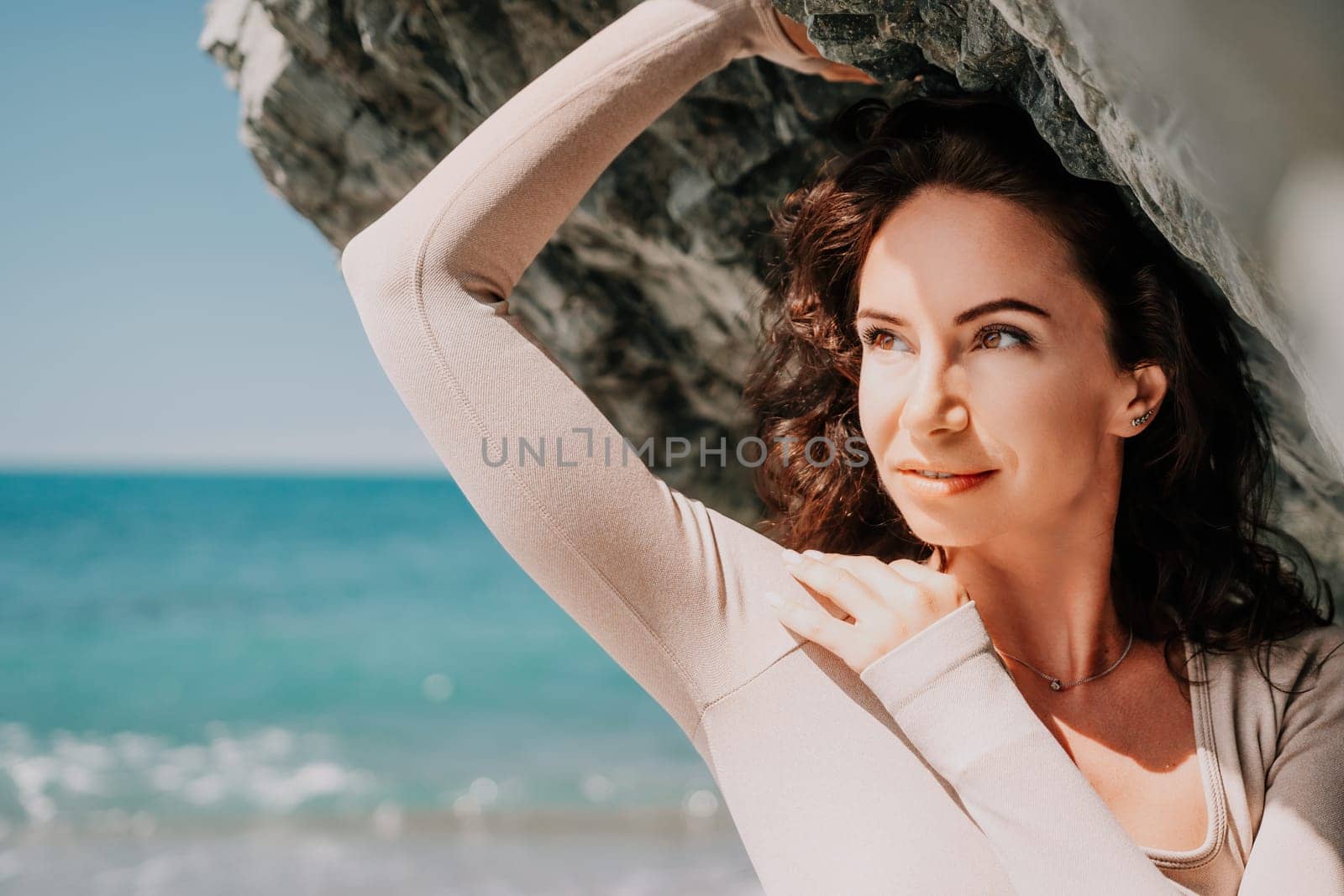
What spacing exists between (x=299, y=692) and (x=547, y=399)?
11.2m

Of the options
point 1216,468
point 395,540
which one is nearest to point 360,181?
point 1216,468

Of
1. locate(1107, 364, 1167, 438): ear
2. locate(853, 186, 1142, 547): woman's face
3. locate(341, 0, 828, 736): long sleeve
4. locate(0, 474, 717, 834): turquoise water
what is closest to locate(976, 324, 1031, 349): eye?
locate(853, 186, 1142, 547): woman's face

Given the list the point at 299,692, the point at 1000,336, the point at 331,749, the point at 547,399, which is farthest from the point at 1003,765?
the point at 299,692

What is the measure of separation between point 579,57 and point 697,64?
0.69 feet

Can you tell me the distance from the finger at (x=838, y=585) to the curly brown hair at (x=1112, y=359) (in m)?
0.54

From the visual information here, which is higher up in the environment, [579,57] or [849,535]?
[579,57]

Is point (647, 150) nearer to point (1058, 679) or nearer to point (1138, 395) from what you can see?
point (1138, 395)

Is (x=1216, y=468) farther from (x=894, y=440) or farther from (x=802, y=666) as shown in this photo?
(x=802, y=666)

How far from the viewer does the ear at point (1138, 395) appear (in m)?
1.82

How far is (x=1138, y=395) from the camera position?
1839 mm

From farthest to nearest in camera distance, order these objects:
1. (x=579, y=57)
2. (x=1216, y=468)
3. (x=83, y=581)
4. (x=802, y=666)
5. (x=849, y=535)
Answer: (x=83, y=581) < (x=849, y=535) < (x=1216, y=468) < (x=579, y=57) < (x=802, y=666)

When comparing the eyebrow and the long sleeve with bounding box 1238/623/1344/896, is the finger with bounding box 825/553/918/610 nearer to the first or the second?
the eyebrow

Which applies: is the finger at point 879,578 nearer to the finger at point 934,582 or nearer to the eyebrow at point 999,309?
the finger at point 934,582

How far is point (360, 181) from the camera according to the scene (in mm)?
2943
